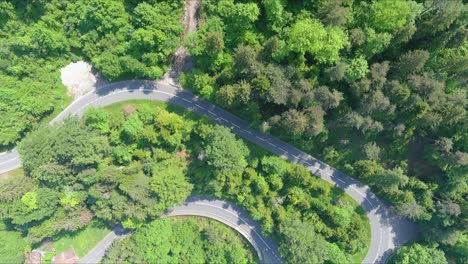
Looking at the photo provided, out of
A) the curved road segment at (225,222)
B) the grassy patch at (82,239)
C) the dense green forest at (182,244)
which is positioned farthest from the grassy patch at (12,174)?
the dense green forest at (182,244)

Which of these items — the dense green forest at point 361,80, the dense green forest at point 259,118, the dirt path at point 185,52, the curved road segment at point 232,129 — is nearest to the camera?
the dense green forest at point 361,80

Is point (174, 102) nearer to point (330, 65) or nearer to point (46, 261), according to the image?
point (330, 65)

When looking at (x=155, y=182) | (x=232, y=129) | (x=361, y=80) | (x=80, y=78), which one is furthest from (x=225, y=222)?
(x=80, y=78)

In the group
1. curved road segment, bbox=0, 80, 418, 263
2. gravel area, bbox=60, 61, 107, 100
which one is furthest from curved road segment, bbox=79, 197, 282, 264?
gravel area, bbox=60, 61, 107, 100

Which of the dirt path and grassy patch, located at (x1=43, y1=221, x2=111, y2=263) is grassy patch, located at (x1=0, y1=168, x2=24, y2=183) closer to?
grassy patch, located at (x1=43, y1=221, x2=111, y2=263)

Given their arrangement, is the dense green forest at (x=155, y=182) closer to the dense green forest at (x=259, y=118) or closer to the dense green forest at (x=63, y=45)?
the dense green forest at (x=259, y=118)
